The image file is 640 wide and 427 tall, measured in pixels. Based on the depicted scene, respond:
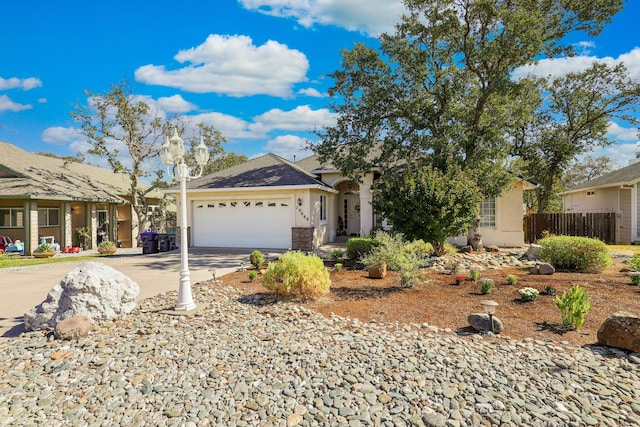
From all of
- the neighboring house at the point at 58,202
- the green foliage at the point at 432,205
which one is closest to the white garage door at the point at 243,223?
the green foliage at the point at 432,205

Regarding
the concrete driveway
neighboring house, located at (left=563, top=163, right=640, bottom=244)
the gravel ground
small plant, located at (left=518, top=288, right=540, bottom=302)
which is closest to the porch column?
the concrete driveway

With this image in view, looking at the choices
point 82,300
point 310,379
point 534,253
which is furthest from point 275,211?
point 310,379

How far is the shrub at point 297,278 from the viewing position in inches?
250

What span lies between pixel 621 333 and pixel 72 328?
743cm

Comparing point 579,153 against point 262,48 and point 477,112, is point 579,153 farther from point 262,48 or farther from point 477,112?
point 262,48

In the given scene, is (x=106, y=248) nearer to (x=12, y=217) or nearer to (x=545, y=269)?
(x=12, y=217)

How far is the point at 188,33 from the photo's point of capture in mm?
11703

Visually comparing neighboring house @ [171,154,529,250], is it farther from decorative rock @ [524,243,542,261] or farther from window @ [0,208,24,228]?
window @ [0,208,24,228]

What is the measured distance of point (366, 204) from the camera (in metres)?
16.5

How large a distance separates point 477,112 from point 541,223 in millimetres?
7397

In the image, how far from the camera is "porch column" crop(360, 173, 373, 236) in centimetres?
1633

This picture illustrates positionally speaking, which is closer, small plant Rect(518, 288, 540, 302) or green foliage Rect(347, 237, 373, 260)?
small plant Rect(518, 288, 540, 302)

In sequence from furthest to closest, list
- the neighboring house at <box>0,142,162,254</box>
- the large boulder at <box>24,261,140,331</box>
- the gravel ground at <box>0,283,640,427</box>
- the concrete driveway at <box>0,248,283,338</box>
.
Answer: the neighboring house at <box>0,142,162,254</box>, the concrete driveway at <box>0,248,283,338</box>, the large boulder at <box>24,261,140,331</box>, the gravel ground at <box>0,283,640,427</box>

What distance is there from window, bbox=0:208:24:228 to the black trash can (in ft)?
21.3
